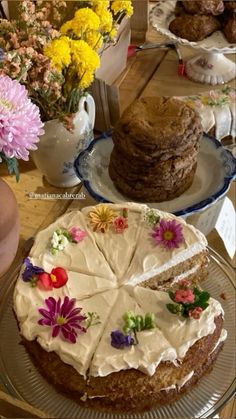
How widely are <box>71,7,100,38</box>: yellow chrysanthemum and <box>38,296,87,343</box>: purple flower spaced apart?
1.83 ft

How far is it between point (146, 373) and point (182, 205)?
1.49ft

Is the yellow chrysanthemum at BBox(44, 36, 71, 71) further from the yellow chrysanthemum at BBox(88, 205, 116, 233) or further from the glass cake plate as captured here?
the glass cake plate

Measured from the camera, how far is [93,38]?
1.15 metres

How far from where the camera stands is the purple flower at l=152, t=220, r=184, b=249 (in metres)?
0.96

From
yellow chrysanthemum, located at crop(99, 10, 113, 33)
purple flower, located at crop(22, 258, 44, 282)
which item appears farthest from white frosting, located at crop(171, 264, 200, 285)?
yellow chrysanthemum, located at crop(99, 10, 113, 33)

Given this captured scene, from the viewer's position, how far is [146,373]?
78 cm

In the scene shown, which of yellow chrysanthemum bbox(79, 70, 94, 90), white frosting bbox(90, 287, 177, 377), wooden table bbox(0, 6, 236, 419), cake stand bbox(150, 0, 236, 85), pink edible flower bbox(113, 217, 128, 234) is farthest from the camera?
cake stand bbox(150, 0, 236, 85)

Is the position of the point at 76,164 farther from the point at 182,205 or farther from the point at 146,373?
the point at 146,373

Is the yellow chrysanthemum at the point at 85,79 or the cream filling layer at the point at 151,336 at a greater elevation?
the yellow chrysanthemum at the point at 85,79

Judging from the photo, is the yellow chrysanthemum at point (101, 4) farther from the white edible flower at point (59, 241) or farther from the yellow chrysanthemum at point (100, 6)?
the white edible flower at point (59, 241)

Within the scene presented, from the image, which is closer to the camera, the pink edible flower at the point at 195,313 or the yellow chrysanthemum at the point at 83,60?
the pink edible flower at the point at 195,313

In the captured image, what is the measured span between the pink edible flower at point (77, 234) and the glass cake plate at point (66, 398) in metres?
0.15

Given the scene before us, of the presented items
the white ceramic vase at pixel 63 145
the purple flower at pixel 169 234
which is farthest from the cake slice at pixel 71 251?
the white ceramic vase at pixel 63 145

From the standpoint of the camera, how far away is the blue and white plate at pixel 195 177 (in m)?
1.14
